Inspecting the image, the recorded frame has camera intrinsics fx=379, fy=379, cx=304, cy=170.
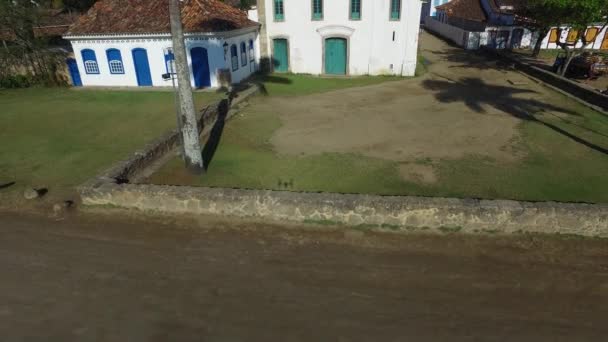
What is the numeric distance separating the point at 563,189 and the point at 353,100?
11.1m

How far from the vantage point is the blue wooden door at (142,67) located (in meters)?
A: 21.2

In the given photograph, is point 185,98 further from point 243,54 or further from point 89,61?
point 89,61

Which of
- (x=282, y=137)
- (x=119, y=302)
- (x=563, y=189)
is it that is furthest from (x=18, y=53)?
(x=563, y=189)

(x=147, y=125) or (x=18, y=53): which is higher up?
(x=18, y=53)

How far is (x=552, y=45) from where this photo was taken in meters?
35.1

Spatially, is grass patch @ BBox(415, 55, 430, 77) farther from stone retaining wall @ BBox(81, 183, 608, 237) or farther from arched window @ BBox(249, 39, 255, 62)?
stone retaining wall @ BBox(81, 183, 608, 237)

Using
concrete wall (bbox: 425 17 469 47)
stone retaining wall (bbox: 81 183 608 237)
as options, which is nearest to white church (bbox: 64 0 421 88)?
stone retaining wall (bbox: 81 183 608 237)

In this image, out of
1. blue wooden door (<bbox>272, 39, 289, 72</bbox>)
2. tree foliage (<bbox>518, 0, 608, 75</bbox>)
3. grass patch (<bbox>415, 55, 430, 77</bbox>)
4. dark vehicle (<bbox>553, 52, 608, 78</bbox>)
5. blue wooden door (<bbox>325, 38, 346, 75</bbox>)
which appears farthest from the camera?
blue wooden door (<bbox>272, 39, 289, 72</bbox>)

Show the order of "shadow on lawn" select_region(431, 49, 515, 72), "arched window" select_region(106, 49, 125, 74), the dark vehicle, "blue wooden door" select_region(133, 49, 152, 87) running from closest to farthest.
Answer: "blue wooden door" select_region(133, 49, 152, 87)
the dark vehicle
"arched window" select_region(106, 49, 125, 74)
"shadow on lawn" select_region(431, 49, 515, 72)

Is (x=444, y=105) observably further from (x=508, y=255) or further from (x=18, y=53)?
(x=18, y=53)

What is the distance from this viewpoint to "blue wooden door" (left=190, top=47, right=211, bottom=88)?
67.0 feet

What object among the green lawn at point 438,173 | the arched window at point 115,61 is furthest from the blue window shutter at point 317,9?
the green lawn at point 438,173

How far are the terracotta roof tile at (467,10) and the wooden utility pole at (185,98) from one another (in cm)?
3759

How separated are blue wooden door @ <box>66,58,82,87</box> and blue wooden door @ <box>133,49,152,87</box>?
4.40m
